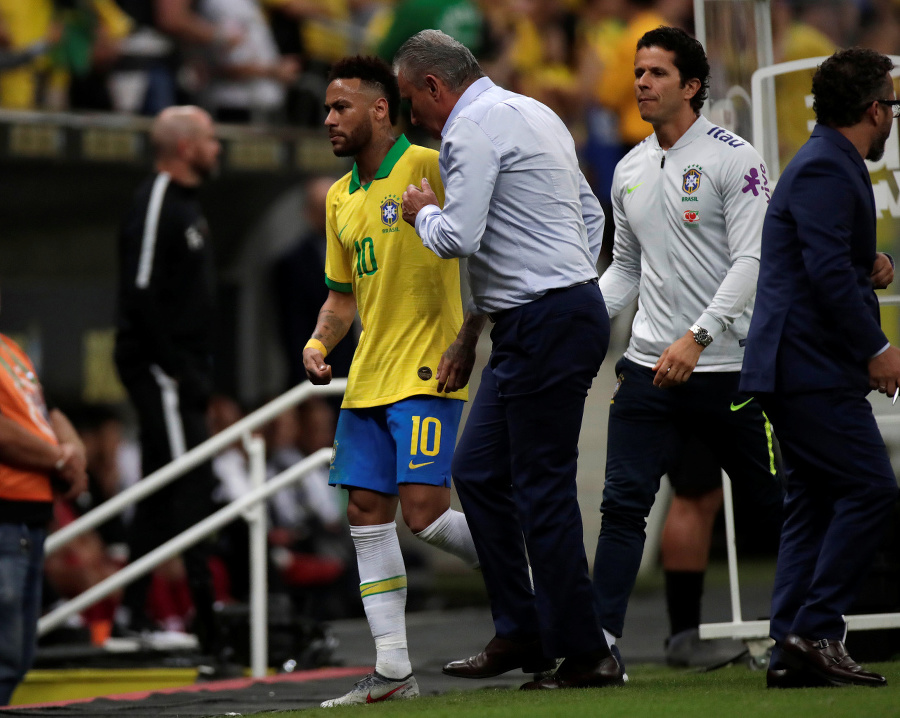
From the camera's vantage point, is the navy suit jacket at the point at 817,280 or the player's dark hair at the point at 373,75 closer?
the navy suit jacket at the point at 817,280

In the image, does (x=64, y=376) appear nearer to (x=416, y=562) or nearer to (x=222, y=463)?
(x=222, y=463)

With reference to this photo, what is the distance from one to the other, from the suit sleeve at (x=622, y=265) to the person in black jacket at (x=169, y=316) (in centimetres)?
295

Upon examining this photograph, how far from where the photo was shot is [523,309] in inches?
188

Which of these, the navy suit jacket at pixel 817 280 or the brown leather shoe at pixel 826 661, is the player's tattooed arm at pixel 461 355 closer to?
the navy suit jacket at pixel 817 280

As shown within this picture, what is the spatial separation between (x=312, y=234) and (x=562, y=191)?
21.5 ft

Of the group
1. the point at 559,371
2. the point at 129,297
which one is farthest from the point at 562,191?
the point at 129,297

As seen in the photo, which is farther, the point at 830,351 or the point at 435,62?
the point at 435,62

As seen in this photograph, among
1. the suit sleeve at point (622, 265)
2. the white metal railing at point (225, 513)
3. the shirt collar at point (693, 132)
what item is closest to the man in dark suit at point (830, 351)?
the shirt collar at point (693, 132)

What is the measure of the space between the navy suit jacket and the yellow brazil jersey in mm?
1036

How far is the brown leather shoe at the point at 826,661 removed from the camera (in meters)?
4.48

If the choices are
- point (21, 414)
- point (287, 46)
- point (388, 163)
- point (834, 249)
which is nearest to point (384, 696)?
point (388, 163)

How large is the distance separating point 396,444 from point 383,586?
48cm

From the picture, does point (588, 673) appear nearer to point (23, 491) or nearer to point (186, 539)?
point (23, 491)

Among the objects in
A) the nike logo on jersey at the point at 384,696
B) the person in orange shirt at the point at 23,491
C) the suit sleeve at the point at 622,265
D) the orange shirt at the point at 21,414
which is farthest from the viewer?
the orange shirt at the point at 21,414
